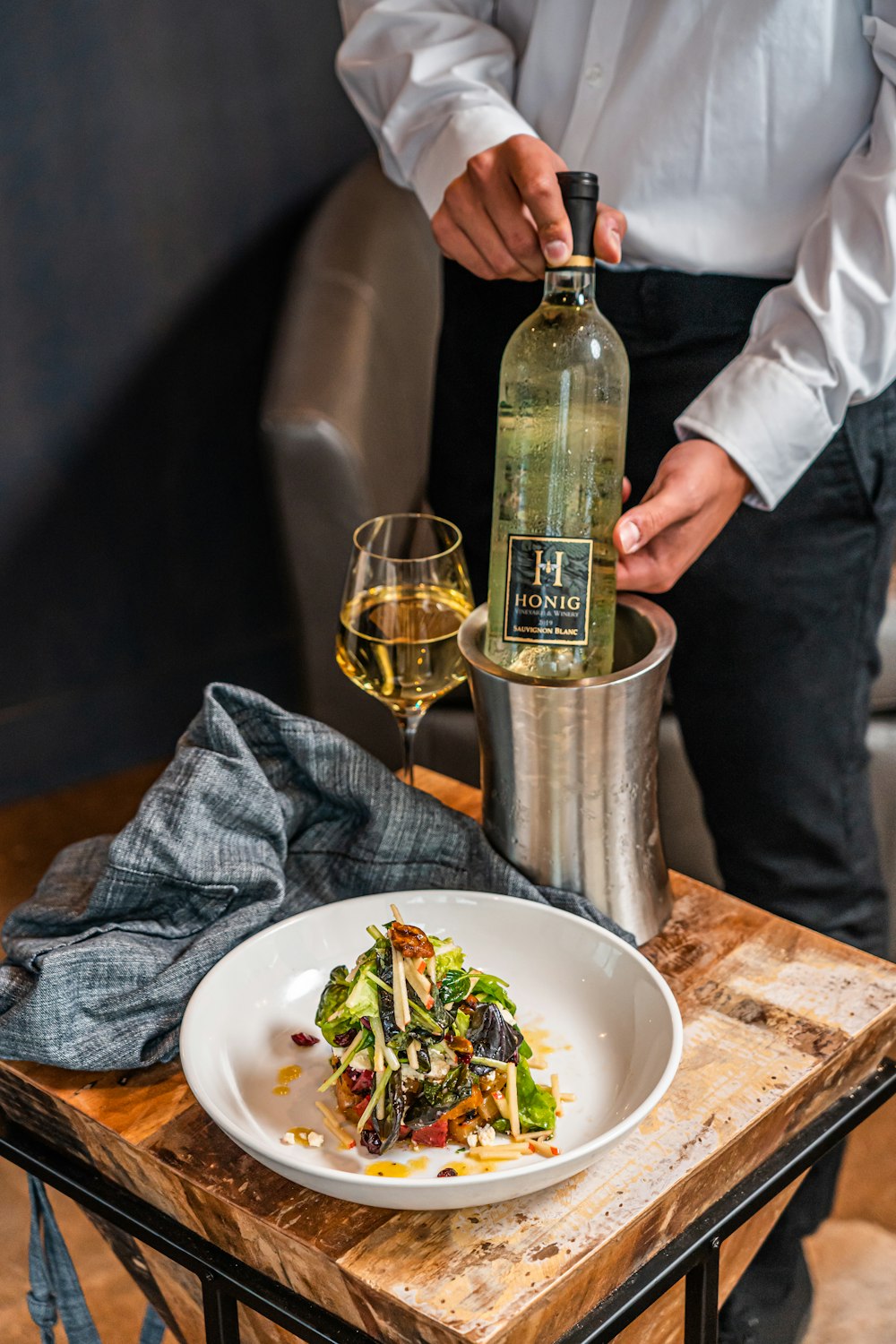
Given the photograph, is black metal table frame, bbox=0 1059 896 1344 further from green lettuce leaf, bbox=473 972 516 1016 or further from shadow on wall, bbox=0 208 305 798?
shadow on wall, bbox=0 208 305 798

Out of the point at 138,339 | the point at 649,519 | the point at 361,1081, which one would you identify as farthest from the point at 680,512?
the point at 138,339

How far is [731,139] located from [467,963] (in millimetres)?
673

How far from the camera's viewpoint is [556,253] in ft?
2.52

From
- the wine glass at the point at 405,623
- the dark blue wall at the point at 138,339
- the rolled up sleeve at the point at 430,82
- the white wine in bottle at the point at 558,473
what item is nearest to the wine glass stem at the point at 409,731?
the wine glass at the point at 405,623

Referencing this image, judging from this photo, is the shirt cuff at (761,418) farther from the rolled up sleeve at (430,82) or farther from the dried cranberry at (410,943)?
the dried cranberry at (410,943)

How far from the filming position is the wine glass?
0.89 m

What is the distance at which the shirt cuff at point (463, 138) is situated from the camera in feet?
3.38

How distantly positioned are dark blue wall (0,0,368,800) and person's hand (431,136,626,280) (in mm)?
1151

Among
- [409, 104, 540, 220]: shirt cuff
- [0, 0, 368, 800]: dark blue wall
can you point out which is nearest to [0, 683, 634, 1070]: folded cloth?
[409, 104, 540, 220]: shirt cuff

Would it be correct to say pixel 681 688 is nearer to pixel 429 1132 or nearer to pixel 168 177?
pixel 429 1132

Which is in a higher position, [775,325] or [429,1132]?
[775,325]

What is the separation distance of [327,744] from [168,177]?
4.76 ft

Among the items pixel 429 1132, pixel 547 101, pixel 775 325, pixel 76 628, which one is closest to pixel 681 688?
pixel 775 325

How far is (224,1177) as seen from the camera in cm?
68
